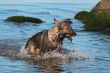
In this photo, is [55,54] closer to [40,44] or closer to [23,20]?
[40,44]

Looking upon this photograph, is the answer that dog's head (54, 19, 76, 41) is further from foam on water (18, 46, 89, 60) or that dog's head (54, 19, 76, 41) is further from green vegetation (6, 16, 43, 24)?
green vegetation (6, 16, 43, 24)

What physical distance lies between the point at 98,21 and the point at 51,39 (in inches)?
402

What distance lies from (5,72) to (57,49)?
290cm

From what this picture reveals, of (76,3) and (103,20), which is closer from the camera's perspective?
(103,20)

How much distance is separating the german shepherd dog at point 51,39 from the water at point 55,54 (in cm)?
38

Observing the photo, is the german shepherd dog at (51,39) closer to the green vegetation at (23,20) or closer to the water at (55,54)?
the water at (55,54)

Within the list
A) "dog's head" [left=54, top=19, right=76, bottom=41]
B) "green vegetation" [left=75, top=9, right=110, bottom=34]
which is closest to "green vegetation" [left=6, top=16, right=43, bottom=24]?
"green vegetation" [left=75, top=9, right=110, bottom=34]

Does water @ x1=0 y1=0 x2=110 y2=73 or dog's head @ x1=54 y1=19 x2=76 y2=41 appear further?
dog's head @ x1=54 y1=19 x2=76 y2=41

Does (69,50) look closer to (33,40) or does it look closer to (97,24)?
(33,40)

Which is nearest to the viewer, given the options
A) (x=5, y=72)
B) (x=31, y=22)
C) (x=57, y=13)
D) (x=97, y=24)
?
(x=5, y=72)

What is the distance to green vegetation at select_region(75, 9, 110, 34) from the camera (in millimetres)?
24969

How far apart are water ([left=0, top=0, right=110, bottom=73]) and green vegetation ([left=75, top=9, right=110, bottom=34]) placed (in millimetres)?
431

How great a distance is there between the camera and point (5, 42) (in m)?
20.6

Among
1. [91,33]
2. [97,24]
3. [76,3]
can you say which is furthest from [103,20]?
[76,3]
